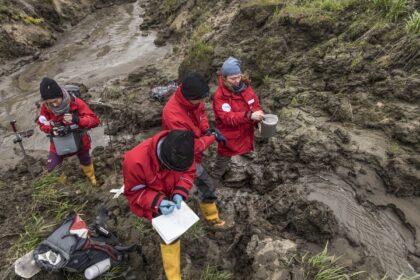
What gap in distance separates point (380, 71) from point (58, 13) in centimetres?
1395

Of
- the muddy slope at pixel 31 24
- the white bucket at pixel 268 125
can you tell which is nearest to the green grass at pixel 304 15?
the white bucket at pixel 268 125

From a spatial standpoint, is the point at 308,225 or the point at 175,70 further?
the point at 175,70

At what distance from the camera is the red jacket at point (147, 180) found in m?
2.78

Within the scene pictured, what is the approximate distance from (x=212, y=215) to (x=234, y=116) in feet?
4.15

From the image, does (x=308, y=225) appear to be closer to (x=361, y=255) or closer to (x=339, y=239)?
(x=339, y=239)

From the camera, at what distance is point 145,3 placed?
19.3 meters

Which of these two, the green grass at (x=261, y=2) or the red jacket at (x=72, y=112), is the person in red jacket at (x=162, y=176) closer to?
the red jacket at (x=72, y=112)

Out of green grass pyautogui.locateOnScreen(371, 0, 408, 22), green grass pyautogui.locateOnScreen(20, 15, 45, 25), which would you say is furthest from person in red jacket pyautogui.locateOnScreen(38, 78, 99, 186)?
green grass pyautogui.locateOnScreen(20, 15, 45, 25)

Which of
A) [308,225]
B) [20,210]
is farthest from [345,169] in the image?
[20,210]

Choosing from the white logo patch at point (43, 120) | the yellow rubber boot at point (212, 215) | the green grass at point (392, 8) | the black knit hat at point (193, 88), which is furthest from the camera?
the green grass at point (392, 8)

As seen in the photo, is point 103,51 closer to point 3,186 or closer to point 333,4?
point 3,186

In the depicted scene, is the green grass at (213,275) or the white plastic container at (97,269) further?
the green grass at (213,275)

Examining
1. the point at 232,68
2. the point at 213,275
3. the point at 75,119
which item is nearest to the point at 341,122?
the point at 232,68

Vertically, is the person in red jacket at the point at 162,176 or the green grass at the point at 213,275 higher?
the person in red jacket at the point at 162,176
